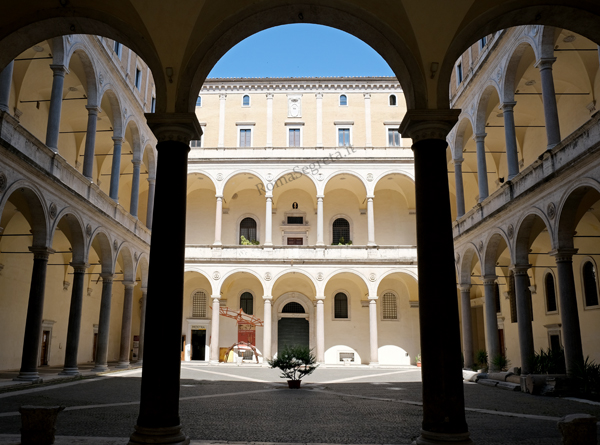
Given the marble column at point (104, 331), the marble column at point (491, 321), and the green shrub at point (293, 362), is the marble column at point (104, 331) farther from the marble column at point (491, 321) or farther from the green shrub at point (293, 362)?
the marble column at point (491, 321)

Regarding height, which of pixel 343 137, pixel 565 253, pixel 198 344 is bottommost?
pixel 198 344

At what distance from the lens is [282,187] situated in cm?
3225

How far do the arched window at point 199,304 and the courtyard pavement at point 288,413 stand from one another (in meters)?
15.8

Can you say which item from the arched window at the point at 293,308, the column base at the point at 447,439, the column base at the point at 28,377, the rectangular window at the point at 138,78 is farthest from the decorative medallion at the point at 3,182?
the arched window at the point at 293,308

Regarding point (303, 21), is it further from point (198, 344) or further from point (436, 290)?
point (198, 344)

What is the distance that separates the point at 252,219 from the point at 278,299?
5.23 metres

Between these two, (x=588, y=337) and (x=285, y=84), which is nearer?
(x=588, y=337)

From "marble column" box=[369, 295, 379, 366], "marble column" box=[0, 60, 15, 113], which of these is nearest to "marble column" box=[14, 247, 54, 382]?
"marble column" box=[0, 60, 15, 113]

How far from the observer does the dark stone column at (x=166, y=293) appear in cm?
605

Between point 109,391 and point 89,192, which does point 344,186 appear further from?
point 109,391

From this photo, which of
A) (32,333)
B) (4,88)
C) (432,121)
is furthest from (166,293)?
(32,333)

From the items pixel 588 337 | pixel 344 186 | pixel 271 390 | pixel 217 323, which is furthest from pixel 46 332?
pixel 588 337

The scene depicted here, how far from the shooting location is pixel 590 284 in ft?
63.3

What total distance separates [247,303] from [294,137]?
10476 mm
